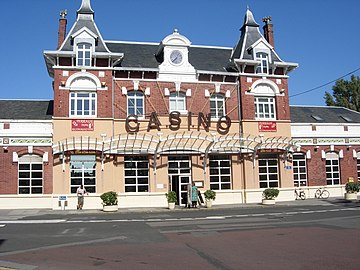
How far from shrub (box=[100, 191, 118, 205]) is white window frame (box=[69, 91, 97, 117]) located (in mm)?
5613

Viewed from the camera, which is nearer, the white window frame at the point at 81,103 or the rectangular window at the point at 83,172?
the rectangular window at the point at 83,172

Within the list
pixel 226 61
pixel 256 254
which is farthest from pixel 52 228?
pixel 226 61

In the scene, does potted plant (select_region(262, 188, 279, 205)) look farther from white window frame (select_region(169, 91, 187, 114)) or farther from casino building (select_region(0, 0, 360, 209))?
white window frame (select_region(169, 91, 187, 114))

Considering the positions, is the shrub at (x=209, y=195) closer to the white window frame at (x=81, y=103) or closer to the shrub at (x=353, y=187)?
the white window frame at (x=81, y=103)

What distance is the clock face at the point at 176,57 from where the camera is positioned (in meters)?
28.7

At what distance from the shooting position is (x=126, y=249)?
10.8 meters

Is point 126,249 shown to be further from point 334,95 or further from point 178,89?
point 334,95

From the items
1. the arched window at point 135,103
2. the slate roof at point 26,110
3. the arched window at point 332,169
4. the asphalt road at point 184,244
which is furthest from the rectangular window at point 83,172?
the arched window at point 332,169

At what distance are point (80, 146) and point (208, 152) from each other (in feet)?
27.0

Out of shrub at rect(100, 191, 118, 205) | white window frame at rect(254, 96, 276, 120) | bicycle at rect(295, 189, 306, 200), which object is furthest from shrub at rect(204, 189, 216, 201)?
bicycle at rect(295, 189, 306, 200)

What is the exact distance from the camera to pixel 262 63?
3023cm

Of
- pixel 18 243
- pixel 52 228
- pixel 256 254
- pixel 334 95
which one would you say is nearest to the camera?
pixel 256 254

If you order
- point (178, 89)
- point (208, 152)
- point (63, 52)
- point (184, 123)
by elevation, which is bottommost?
point (208, 152)

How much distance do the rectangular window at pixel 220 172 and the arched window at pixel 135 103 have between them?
5757 millimetres
